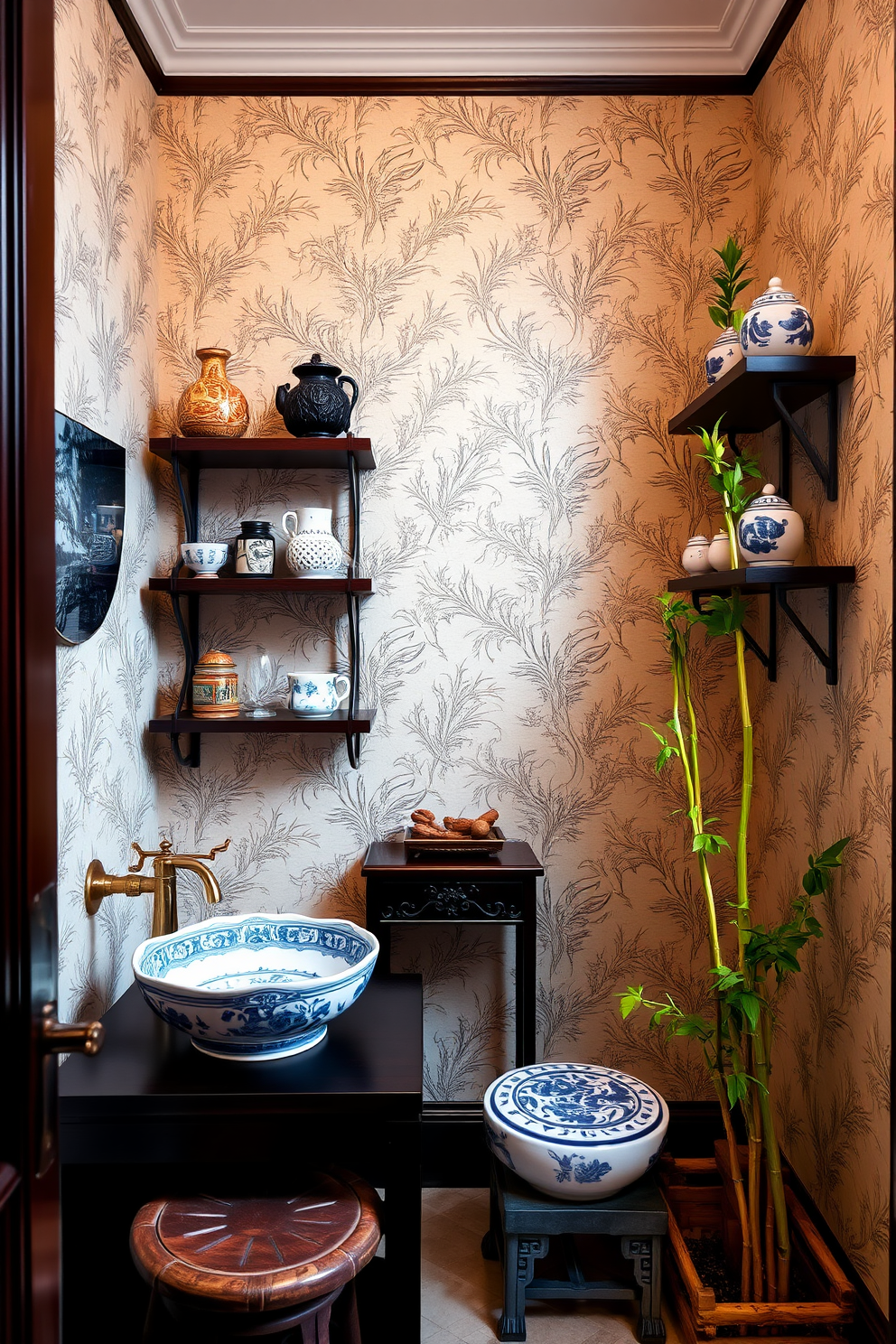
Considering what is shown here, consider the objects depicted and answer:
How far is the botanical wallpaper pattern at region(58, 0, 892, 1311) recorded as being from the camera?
216cm

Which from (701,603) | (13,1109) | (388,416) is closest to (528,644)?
(701,603)

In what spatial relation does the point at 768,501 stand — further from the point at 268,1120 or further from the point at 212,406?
the point at 268,1120

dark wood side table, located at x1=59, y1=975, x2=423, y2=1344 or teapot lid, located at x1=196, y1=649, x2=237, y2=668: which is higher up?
teapot lid, located at x1=196, y1=649, x2=237, y2=668

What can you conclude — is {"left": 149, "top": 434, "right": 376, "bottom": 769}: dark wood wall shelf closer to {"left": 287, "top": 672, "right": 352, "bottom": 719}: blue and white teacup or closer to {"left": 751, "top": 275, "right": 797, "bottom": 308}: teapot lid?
{"left": 287, "top": 672, "right": 352, "bottom": 719}: blue and white teacup

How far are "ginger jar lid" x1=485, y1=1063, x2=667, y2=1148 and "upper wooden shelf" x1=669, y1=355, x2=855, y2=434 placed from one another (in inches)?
51.0

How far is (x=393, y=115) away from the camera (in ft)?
7.07

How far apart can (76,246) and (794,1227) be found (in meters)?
2.21

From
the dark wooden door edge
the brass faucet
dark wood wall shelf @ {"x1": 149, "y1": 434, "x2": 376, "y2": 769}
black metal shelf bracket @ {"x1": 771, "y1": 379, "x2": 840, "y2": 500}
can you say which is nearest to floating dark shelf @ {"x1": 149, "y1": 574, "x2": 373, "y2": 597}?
dark wood wall shelf @ {"x1": 149, "y1": 434, "x2": 376, "y2": 769}

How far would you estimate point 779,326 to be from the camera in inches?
63.6

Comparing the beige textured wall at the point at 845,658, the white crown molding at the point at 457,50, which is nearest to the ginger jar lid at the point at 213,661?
the beige textured wall at the point at 845,658

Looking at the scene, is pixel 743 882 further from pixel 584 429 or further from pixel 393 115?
pixel 393 115

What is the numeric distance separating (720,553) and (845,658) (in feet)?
1.06

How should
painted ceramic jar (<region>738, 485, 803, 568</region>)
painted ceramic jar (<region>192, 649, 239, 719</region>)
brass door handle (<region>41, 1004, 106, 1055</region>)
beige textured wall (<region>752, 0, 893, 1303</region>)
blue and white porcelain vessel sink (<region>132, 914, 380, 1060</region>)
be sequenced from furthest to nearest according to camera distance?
painted ceramic jar (<region>192, 649, 239, 719</region>), painted ceramic jar (<region>738, 485, 803, 568</region>), beige textured wall (<region>752, 0, 893, 1303</region>), blue and white porcelain vessel sink (<region>132, 914, 380, 1060</region>), brass door handle (<region>41, 1004, 106, 1055</region>)

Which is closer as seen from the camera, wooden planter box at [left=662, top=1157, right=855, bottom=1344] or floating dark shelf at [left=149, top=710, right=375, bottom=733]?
wooden planter box at [left=662, top=1157, right=855, bottom=1344]
